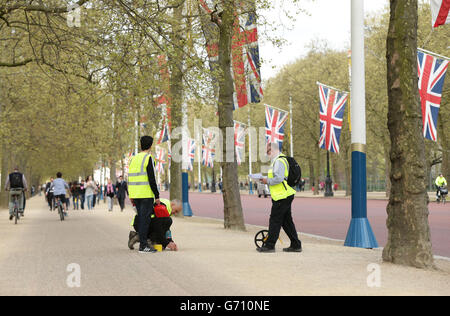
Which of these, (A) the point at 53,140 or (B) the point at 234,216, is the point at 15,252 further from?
(A) the point at 53,140

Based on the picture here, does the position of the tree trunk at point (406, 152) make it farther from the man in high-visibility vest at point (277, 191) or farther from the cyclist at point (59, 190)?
the cyclist at point (59, 190)

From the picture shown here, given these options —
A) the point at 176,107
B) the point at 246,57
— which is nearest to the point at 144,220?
the point at 246,57

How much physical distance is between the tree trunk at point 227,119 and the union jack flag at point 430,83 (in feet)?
29.2

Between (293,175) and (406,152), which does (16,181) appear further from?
(406,152)

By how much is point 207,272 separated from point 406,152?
318 cm

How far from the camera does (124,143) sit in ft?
152

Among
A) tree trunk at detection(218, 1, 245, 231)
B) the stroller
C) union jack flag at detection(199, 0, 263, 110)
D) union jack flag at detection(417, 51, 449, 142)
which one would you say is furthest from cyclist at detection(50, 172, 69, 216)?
the stroller

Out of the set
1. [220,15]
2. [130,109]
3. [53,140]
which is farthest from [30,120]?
[220,15]

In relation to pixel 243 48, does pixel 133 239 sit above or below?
below

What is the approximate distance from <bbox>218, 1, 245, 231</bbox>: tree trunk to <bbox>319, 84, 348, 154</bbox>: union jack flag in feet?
50.9

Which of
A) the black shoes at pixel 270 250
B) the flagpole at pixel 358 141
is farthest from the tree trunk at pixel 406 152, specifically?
the flagpole at pixel 358 141

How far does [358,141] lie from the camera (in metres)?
12.6
